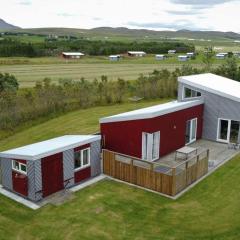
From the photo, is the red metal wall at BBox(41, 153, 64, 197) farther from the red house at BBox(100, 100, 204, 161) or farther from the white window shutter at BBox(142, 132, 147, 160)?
the white window shutter at BBox(142, 132, 147, 160)

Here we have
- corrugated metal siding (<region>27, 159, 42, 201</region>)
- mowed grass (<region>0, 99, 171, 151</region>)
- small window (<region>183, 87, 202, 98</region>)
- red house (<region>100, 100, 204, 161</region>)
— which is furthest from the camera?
mowed grass (<region>0, 99, 171, 151</region>)

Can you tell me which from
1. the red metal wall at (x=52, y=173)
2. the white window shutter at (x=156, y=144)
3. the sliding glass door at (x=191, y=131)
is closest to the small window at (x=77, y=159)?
the red metal wall at (x=52, y=173)

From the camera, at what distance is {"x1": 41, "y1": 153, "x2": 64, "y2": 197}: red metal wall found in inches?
633

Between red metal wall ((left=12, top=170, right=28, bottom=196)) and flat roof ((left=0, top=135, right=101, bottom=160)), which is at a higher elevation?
flat roof ((left=0, top=135, right=101, bottom=160))

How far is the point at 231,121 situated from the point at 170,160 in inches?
238

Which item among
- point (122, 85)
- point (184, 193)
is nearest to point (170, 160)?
point (184, 193)

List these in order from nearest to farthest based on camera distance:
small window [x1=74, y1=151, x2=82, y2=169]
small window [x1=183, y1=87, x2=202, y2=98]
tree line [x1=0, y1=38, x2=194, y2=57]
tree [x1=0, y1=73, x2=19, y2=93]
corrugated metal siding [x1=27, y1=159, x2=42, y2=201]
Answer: corrugated metal siding [x1=27, y1=159, x2=42, y2=201] < small window [x1=74, y1=151, x2=82, y2=169] < small window [x1=183, y1=87, x2=202, y2=98] < tree [x1=0, y1=73, x2=19, y2=93] < tree line [x1=0, y1=38, x2=194, y2=57]

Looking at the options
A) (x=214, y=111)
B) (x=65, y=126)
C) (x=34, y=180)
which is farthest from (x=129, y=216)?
(x=65, y=126)

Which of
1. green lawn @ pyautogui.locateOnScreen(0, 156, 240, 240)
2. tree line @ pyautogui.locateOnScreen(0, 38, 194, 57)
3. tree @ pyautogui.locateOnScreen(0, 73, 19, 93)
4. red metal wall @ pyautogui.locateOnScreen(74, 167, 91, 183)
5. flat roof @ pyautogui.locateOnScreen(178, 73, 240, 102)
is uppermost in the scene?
tree line @ pyautogui.locateOnScreen(0, 38, 194, 57)

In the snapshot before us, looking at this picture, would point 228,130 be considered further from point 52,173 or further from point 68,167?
point 52,173

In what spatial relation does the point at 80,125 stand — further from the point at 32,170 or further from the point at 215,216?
the point at 215,216

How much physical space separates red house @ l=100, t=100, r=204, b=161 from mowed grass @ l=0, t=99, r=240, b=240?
3.14 metres

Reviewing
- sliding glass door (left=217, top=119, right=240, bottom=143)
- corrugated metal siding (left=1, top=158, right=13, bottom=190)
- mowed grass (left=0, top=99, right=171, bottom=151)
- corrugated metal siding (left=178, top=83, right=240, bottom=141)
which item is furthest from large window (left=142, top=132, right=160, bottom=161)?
mowed grass (left=0, top=99, right=171, bottom=151)

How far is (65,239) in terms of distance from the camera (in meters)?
13.2
